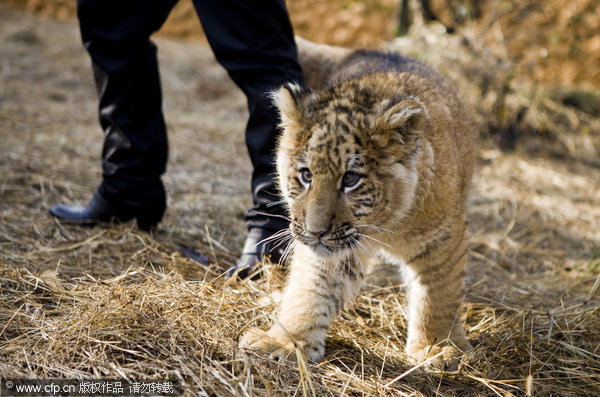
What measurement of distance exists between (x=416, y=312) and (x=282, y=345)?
86cm

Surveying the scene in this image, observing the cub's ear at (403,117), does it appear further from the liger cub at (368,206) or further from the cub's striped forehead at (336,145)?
the cub's striped forehead at (336,145)

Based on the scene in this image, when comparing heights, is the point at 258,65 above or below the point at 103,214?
above

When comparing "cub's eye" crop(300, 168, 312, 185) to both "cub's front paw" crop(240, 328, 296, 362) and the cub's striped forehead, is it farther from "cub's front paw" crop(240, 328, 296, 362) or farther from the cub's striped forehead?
"cub's front paw" crop(240, 328, 296, 362)

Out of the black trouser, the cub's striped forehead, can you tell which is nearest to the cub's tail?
the black trouser

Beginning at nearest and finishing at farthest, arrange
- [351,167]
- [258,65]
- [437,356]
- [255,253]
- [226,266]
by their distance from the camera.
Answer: [351,167] → [437,356] → [258,65] → [255,253] → [226,266]

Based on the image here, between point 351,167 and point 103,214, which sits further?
point 103,214

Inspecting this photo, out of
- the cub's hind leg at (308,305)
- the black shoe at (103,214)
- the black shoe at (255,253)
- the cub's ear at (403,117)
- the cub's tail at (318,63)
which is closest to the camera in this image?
the cub's ear at (403,117)

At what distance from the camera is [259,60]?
3482mm

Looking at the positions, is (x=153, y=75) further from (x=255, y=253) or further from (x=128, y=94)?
(x=255, y=253)

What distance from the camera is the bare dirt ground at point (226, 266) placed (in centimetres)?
255

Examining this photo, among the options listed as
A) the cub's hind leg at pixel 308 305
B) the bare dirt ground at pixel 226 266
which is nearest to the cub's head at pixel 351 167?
the cub's hind leg at pixel 308 305

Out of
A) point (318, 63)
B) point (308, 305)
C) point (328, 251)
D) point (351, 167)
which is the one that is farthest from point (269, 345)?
point (318, 63)

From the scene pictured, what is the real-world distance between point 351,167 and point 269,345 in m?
1.06

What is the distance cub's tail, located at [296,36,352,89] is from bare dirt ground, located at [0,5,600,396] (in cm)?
140
